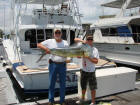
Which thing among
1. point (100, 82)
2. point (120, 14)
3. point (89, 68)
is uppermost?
point (120, 14)

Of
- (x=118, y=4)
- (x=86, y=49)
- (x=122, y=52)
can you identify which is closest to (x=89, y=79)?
(x=86, y=49)

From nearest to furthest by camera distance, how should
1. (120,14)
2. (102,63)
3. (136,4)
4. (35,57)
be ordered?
1. (102,63)
2. (35,57)
3. (120,14)
4. (136,4)

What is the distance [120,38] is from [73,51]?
7.64 meters

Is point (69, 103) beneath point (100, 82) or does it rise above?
beneath

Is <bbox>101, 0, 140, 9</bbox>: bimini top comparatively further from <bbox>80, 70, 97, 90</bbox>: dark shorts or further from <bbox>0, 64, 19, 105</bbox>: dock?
<bbox>80, 70, 97, 90</bbox>: dark shorts

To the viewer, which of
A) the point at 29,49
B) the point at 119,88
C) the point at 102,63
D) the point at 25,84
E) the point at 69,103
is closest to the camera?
the point at 69,103

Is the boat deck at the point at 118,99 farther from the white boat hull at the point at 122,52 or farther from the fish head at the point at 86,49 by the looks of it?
the white boat hull at the point at 122,52

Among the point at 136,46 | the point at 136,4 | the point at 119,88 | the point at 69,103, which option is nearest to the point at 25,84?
the point at 69,103

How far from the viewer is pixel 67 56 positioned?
3338 mm

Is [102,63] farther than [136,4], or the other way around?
[136,4]

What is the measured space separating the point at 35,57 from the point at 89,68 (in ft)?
11.2

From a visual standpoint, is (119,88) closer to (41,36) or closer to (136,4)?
(41,36)

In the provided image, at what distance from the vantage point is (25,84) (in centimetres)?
483

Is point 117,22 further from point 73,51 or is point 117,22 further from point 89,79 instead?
point 73,51
